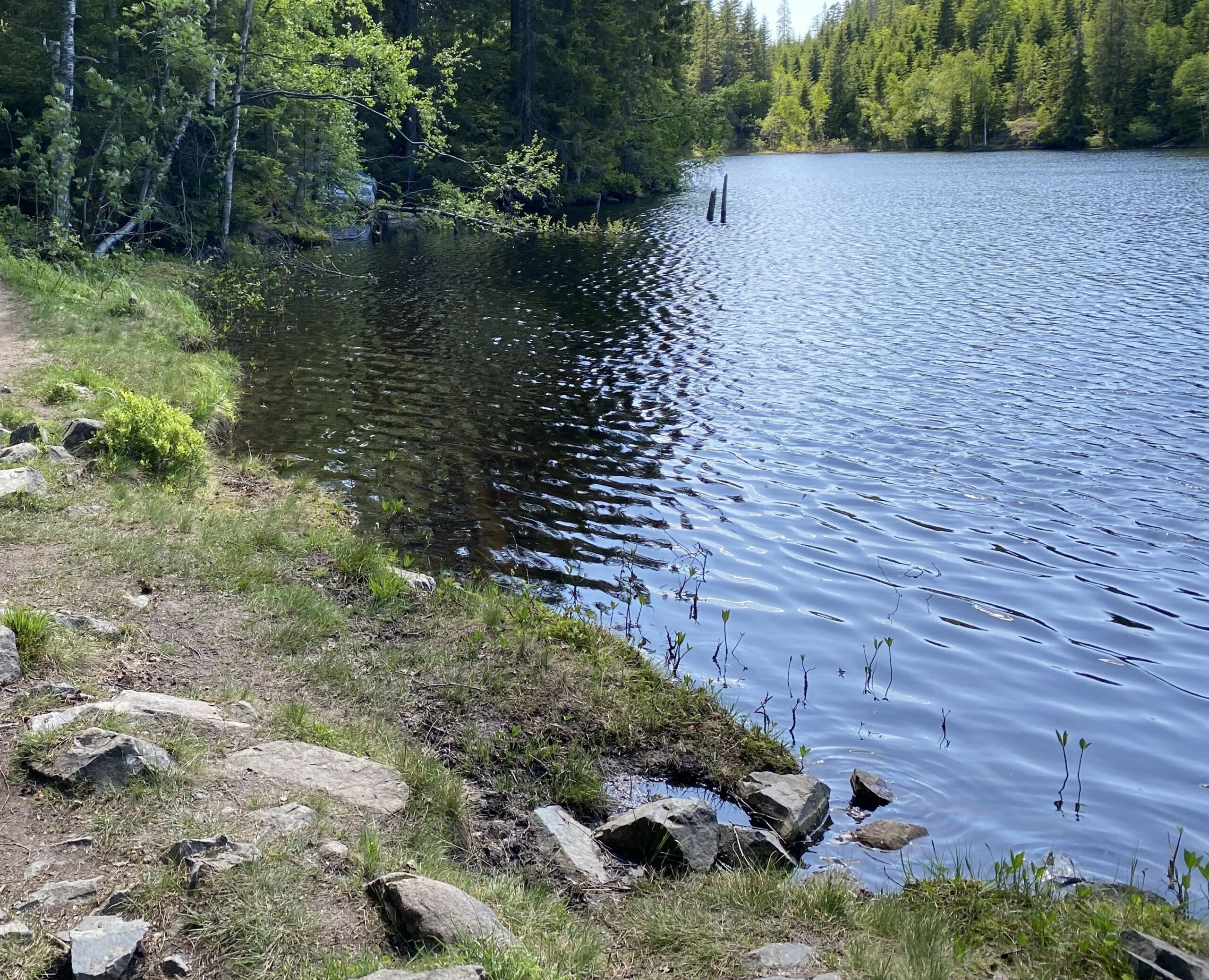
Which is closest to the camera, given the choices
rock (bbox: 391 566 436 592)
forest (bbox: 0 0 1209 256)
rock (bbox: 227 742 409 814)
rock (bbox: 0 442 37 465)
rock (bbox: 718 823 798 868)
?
rock (bbox: 227 742 409 814)

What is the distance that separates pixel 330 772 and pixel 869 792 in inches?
142

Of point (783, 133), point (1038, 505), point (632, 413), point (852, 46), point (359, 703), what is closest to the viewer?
point (359, 703)

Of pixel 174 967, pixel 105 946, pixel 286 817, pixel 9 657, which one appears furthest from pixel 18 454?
pixel 174 967

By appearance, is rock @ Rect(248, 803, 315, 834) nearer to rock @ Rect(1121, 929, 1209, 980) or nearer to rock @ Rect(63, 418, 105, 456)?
rock @ Rect(1121, 929, 1209, 980)

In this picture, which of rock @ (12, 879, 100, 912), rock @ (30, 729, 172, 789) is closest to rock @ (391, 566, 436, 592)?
rock @ (30, 729, 172, 789)

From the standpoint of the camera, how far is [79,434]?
10242 mm

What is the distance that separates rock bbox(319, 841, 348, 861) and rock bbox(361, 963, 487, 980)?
36.4 inches

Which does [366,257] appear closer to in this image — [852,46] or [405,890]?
Answer: [405,890]

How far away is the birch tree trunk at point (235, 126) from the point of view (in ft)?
78.5

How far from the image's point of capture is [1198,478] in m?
11.5

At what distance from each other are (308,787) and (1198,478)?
11.1 metres

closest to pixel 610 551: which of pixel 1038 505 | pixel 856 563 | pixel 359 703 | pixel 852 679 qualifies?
pixel 856 563

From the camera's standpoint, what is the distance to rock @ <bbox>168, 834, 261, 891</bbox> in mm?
4094

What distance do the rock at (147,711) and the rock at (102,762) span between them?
0.98 ft
